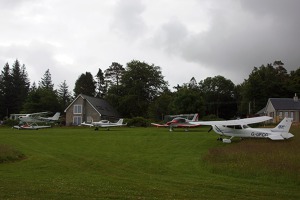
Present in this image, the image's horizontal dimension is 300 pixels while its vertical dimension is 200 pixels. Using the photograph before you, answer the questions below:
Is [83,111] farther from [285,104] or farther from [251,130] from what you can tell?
[251,130]

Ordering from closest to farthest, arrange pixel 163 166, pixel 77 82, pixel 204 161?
pixel 163 166 → pixel 204 161 → pixel 77 82

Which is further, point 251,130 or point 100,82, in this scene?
point 100,82

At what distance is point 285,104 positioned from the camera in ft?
184

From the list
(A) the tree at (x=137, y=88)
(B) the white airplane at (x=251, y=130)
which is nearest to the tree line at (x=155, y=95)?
(A) the tree at (x=137, y=88)

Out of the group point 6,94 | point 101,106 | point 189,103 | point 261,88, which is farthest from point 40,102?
point 261,88

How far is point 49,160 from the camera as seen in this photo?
18.0 metres

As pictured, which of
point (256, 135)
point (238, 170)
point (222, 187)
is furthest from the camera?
point (256, 135)

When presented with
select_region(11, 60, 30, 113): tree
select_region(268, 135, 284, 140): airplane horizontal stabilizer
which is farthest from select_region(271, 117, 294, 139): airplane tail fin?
select_region(11, 60, 30, 113): tree

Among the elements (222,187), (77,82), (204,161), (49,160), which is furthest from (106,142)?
(77,82)

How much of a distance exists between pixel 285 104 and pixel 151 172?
46386 millimetres

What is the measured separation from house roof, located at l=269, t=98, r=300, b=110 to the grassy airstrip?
33278 millimetres

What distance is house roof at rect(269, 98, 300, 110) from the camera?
55.6m

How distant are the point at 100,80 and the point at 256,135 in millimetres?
89892

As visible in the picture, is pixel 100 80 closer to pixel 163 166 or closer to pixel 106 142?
pixel 106 142
